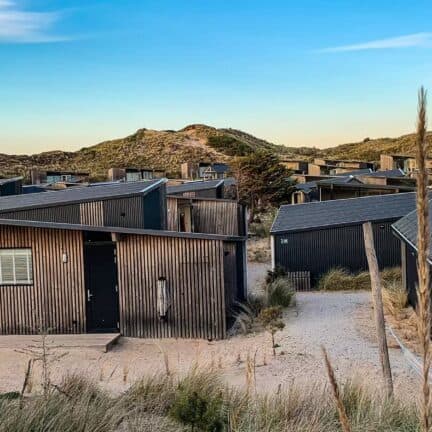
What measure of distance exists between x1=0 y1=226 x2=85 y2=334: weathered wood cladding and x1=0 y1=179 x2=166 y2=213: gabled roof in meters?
2.78

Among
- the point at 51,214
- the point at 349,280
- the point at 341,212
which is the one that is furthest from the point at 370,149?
the point at 51,214

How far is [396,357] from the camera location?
1092 cm

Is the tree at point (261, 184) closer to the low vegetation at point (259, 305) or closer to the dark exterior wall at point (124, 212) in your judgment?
the dark exterior wall at point (124, 212)

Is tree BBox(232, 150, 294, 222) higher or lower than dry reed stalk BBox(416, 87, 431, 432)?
lower

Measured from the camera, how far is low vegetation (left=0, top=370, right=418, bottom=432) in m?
4.52

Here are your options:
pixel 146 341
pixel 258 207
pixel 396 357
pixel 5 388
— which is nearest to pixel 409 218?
pixel 396 357

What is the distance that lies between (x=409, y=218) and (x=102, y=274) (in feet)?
30.9

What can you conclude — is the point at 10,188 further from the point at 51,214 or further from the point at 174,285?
the point at 174,285

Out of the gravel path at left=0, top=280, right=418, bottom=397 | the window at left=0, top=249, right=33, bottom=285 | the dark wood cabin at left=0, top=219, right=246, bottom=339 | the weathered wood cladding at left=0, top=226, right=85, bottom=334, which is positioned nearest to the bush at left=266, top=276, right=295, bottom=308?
the gravel path at left=0, top=280, right=418, bottom=397

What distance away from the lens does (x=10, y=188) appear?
30875 mm

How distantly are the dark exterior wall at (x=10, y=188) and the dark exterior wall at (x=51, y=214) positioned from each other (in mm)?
13658

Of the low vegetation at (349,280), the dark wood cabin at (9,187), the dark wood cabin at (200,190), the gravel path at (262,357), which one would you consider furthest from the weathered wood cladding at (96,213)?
the dark wood cabin at (9,187)

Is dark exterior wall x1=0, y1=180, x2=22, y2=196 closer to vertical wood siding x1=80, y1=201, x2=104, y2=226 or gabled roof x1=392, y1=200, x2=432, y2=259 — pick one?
vertical wood siding x1=80, y1=201, x2=104, y2=226

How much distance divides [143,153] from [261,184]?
52.4 meters
